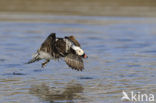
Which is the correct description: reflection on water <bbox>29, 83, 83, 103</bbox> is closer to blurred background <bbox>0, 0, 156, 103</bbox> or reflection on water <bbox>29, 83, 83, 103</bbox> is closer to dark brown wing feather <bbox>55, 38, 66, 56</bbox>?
blurred background <bbox>0, 0, 156, 103</bbox>

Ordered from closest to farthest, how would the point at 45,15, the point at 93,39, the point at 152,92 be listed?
the point at 152,92, the point at 93,39, the point at 45,15

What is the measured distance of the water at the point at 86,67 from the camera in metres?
7.25

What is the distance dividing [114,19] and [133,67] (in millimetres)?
10391

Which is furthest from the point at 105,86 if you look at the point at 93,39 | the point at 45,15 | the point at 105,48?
the point at 45,15

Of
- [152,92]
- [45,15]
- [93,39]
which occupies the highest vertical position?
[45,15]

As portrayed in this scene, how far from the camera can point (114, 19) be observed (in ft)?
65.0

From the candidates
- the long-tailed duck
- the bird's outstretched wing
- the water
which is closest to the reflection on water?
the water

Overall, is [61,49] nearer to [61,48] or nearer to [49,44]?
[61,48]

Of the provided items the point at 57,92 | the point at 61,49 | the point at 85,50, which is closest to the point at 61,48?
the point at 61,49

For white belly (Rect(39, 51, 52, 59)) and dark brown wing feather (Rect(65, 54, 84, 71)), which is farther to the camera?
white belly (Rect(39, 51, 52, 59))

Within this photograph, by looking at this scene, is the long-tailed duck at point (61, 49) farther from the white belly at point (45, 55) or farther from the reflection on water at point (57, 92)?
the reflection on water at point (57, 92)

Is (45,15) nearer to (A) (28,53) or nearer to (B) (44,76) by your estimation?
(A) (28,53)

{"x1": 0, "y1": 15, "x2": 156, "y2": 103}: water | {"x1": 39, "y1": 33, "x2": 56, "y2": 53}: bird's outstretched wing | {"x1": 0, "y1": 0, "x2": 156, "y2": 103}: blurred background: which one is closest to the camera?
{"x1": 0, "y1": 15, "x2": 156, "y2": 103}: water

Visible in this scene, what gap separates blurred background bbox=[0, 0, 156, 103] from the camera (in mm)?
7418
